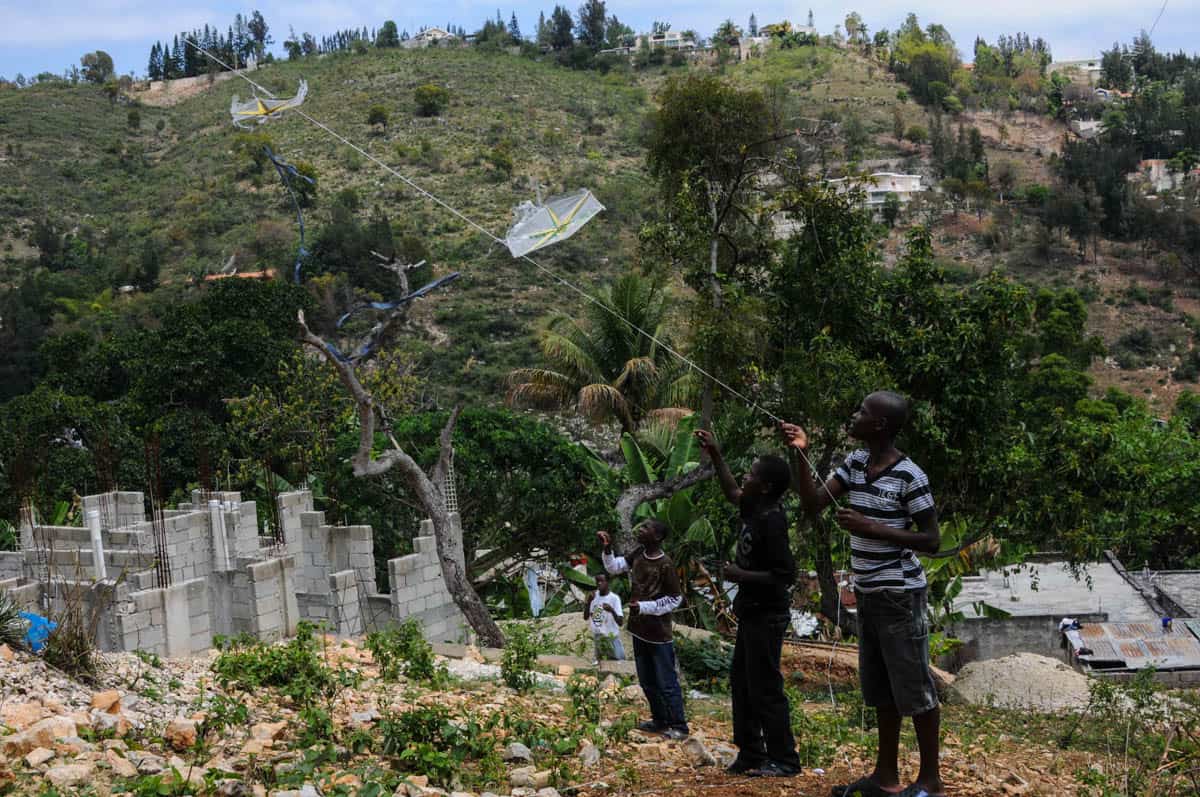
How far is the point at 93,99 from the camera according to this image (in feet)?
266

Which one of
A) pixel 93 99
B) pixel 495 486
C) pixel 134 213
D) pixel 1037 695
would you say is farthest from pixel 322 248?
pixel 93 99

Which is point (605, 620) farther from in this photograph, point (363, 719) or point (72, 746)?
point (72, 746)

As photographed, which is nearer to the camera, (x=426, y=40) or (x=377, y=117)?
(x=377, y=117)

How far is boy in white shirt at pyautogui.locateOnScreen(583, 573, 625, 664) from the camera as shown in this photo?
8266 millimetres

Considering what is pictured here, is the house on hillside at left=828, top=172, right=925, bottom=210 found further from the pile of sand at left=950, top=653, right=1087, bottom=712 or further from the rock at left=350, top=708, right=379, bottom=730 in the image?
the rock at left=350, top=708, right=379, bottom=730

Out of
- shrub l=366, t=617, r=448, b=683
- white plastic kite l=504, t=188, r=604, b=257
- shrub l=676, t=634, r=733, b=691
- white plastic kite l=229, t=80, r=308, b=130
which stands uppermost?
white plastic kite l=229, t=80, r=308, b=130

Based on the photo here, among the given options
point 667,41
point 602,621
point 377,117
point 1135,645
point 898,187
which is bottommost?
point 1135,645

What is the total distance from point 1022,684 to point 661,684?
5.65 m

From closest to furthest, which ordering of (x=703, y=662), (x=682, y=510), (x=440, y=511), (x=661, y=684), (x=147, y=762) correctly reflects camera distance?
(x=147, y=762) < (x=661, y=684) < (x=703, y=662) < (x=440, y=511) < (x=682, y=510)

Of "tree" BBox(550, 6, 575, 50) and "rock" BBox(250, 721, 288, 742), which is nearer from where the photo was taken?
"rock" BBox(250, 721, 288, 742)

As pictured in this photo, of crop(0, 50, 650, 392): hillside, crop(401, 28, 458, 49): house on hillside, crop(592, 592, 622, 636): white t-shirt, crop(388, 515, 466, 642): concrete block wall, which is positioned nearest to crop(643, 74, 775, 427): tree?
crop(388, 515, 466, 642): concrete block wall

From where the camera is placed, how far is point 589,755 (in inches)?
209

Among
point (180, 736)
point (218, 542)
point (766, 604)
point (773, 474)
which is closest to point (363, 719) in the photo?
point (180, 736)

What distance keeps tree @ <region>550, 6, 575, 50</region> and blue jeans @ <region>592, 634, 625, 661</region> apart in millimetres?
89431
